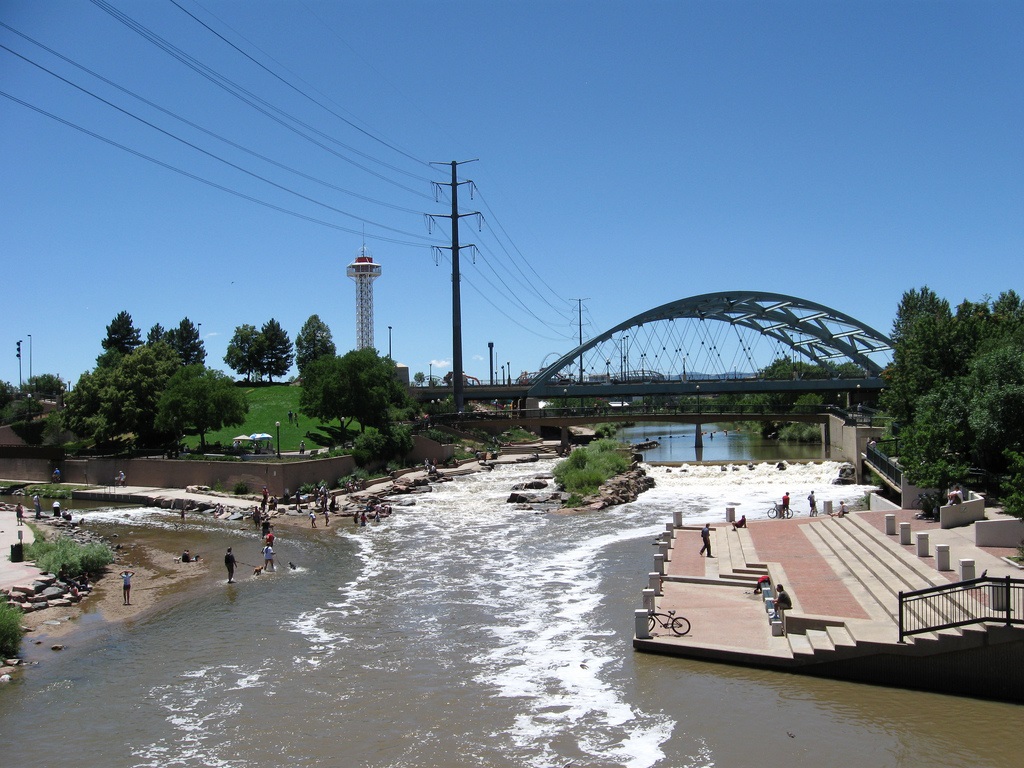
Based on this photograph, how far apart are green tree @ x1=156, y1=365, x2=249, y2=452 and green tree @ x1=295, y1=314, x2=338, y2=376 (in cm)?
5074

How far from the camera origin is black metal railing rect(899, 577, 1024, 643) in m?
15.5

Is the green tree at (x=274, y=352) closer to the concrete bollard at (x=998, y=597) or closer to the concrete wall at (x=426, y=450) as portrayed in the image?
the concrete wall at (x=426, y=450)

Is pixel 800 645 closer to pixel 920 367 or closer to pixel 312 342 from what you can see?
pixel 920 367

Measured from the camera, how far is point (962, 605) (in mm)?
16453

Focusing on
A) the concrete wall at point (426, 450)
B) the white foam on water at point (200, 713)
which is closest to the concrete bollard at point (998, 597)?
the white foam on water at point (200, 713)

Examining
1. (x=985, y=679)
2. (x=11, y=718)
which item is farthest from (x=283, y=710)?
(x=985, y=679)

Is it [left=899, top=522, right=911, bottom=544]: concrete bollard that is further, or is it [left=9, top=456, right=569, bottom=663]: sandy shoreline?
[left=899, top=522, right=911, bottom=544]: concrete bollard

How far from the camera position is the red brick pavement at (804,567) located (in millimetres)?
19144

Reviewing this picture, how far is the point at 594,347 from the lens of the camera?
101 meters

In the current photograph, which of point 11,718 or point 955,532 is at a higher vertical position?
point 955,532

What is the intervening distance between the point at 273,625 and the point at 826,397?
294 ft

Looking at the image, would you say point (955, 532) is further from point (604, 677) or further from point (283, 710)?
point (283, 710)

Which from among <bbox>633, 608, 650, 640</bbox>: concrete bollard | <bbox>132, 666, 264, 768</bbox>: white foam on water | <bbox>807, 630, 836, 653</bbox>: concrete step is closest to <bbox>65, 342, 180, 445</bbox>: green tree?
<bbox>132, 666, 264, 768</bbox>: white foam on water

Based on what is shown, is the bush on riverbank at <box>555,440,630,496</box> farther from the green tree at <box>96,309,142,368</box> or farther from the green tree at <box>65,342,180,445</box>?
the green tree at <box>96,309,142,368</box>
